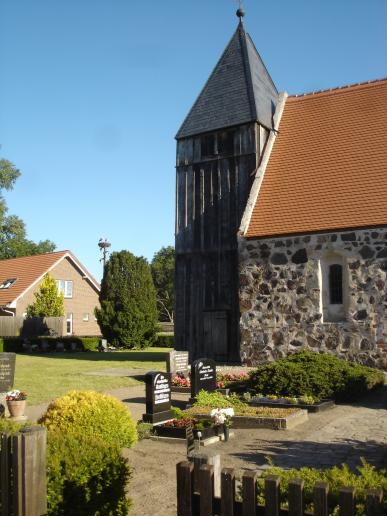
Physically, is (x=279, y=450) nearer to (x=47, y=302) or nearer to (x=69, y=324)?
(x=47, y=302)

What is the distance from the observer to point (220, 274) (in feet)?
67.1

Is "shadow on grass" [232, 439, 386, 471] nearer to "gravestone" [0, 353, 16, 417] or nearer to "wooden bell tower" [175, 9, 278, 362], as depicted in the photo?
"gravestone" [0, 353, 16, 417]

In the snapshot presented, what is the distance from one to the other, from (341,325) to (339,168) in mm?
5554

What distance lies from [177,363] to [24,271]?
105 ft

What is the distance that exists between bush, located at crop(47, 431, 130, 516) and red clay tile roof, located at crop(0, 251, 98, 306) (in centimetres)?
3938

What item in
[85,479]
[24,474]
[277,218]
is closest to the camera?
[24,474]

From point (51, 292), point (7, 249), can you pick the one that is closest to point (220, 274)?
point (51, 292)

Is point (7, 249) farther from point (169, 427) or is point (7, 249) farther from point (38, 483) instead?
point (38, 483)

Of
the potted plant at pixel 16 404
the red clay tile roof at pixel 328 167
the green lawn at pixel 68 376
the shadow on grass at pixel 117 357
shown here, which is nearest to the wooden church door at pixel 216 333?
the green lawn at pixel 68 376

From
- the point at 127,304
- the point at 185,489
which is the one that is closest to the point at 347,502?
the point at 185,489

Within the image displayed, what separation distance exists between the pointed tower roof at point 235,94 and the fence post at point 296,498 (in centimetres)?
1853

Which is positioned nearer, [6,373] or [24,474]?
[24,474]

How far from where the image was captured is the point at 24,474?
13.7 feet

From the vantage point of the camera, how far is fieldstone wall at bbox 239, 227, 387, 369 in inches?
636
